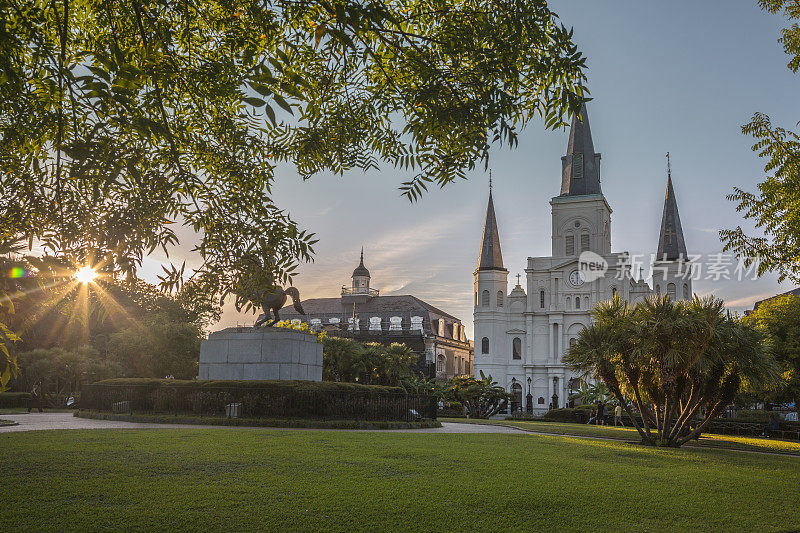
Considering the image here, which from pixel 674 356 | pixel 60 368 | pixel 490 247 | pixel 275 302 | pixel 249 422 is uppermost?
pixel 490 247

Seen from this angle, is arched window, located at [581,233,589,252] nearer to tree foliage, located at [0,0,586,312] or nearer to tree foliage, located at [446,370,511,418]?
tree foliage, located at [446,370,511,418]

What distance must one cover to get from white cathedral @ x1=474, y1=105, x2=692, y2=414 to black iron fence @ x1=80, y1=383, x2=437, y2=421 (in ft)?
164

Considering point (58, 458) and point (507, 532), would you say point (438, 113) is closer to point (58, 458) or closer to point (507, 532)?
point (507, 532)

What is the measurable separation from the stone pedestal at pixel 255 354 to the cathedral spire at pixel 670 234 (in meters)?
58.1

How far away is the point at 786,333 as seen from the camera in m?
31.4

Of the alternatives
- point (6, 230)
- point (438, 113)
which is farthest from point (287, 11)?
point (6, 230)

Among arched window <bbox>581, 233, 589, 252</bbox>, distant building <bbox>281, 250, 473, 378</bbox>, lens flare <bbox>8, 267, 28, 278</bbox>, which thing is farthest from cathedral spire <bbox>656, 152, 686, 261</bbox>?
lens flare <bbox>8, 267, 28, 278</bbox>

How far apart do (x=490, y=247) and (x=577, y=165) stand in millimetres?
13609

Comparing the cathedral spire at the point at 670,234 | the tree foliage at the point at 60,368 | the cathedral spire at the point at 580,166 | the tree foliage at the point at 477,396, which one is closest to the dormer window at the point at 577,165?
the cathedral spire at the point at 580,166

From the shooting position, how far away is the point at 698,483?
954 centimetres

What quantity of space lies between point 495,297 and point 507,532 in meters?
64.9

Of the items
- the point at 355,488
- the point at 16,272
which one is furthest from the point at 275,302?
the point at 16,272

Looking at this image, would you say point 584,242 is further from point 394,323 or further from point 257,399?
point 257,399

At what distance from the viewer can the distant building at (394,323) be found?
7131 cm
